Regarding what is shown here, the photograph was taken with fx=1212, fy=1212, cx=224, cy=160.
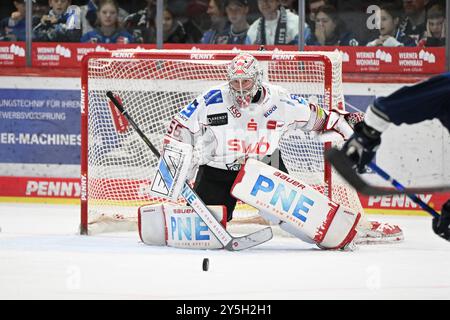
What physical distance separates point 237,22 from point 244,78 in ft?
7.55

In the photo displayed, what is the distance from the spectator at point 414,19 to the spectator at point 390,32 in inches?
1.3

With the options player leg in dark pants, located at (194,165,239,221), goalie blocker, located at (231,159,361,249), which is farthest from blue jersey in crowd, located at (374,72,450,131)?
player leg in dark pants, located at (194,165,239,221)

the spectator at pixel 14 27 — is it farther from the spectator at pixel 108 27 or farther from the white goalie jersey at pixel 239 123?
the white goalie jersey at pixel 239 123

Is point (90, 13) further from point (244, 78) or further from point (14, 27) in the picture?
point (244, 78)

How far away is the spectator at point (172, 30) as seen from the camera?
843 cm

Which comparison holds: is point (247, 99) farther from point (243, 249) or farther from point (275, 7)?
point (275, 7)

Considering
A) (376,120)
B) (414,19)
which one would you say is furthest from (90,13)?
(376,120)

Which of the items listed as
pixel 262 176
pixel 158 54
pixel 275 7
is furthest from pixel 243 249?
pixel 275 7

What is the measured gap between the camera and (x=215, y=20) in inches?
331

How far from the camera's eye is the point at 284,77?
7.45m

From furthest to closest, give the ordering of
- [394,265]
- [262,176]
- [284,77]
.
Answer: [284,77]
[262,176]
[394,265]

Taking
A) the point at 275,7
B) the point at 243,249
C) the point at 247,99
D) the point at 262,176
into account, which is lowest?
the point at 243,249

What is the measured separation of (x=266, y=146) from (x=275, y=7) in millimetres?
2119

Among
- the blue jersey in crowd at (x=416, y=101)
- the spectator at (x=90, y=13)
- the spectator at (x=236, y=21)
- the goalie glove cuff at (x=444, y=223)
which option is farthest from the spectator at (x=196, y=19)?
the blue jersey in crowd at (x=416, y=101)
